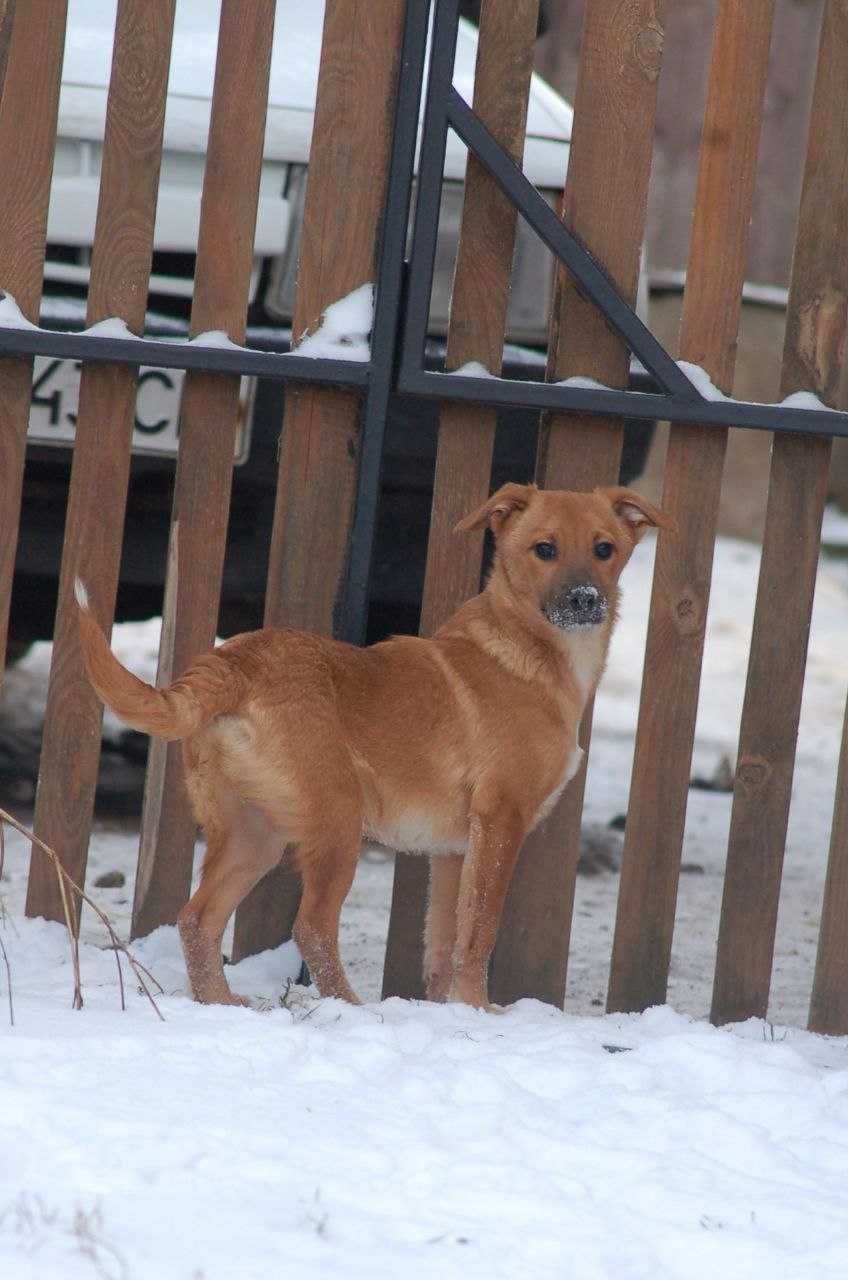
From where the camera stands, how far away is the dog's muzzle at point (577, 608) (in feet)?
12.1

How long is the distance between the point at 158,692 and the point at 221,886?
65 cm

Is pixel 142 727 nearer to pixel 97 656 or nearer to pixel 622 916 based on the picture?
pixel 97 656

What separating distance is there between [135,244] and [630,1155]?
2345mm

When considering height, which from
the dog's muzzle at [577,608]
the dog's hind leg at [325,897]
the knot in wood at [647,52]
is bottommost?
the dog's hind leg at [325,897]

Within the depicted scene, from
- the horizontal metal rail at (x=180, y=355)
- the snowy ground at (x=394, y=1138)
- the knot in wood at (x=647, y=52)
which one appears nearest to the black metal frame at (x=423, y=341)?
the horizontal metal rail at (x=180, y=355)

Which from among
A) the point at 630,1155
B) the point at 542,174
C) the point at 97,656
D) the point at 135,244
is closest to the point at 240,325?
the point at 135,244

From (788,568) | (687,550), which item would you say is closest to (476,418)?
(687,550)

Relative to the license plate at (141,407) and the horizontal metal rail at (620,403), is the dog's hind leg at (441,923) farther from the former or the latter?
the license plate at (141,407)

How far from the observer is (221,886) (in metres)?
3.64

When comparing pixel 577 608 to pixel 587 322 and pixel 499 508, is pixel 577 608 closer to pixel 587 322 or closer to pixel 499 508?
pixel 499 508

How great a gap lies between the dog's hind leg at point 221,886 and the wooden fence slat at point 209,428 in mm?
256

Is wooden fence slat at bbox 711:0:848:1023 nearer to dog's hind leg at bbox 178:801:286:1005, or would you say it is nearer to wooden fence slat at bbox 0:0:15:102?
dog's hind leg at bbox 178:801:286:1005

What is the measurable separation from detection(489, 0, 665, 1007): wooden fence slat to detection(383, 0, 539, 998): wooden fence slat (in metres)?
0.15

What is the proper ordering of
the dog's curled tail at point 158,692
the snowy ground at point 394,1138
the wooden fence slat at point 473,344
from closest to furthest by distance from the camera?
the snowy ground at point 394,1138 < the dog's curled tail at point 158,692 < the wooden fence slat at point 473,344
